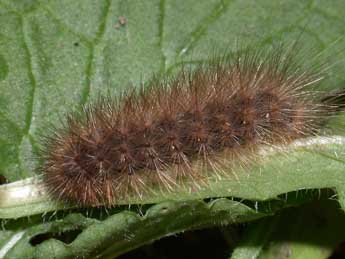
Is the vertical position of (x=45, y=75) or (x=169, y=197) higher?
(x=45, y=75)

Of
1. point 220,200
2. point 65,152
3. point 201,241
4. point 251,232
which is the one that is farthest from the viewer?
point 201,241

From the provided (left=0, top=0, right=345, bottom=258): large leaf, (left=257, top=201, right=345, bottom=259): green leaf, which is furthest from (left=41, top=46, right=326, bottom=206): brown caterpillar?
(left=257, top=201, right=345, bottom=259): green leaf

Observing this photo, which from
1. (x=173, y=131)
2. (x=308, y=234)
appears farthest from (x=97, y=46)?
(x=308, y=234)

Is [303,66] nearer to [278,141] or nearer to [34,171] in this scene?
[278,141]

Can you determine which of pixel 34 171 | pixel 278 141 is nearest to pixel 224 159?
pixel 278 141

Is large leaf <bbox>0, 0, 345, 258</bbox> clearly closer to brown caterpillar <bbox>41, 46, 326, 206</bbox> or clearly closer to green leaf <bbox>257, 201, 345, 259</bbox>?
brown caterpillar <bbox>41, 46, 326, 206</bbox>
